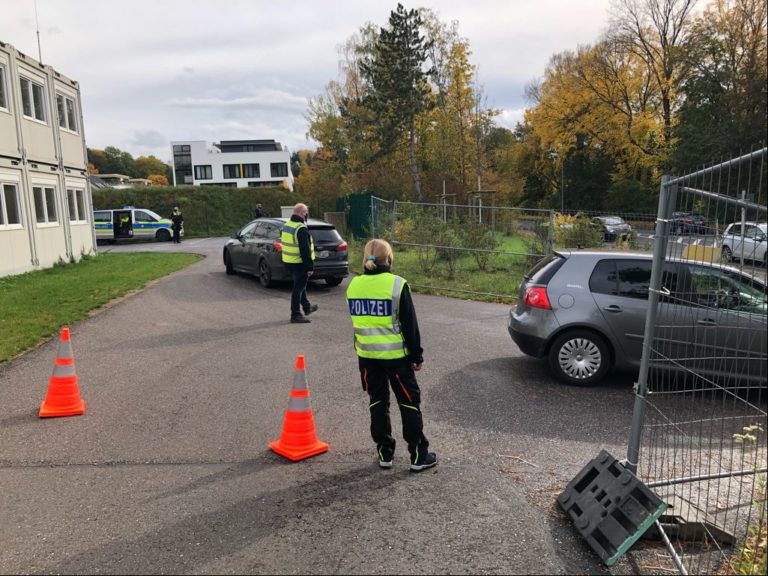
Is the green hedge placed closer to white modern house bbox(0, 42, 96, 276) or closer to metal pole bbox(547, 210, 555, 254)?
white modern house bbox(0, 42, 96, 276)

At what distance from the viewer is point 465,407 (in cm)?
578

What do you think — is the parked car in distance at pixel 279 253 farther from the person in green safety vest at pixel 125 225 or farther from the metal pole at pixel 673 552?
the person in green safety vest at pixel 125 225

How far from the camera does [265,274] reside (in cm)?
1375

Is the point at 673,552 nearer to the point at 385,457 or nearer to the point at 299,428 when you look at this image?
the point at 385,457

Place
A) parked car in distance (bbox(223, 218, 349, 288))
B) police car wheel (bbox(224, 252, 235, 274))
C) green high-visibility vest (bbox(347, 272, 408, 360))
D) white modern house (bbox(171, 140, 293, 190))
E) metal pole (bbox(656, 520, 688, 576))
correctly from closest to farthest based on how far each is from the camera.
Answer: metal pole (bbox(656, 520, 688, 576)) < green high-visibility vest (bbox(347, 272, 408, 360)) < parked car in distance (bbox(223, 218, 349, 288)) < police car wheel (bbox(224, 252, 235, 274)) < white modern house (bbox(171, 140, 293, 190))

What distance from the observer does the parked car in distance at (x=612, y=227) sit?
1177cm

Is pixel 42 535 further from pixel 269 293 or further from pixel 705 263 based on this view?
pixel 269 293

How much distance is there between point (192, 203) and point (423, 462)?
3513 cm

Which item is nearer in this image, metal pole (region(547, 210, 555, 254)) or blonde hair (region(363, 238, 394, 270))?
blonde hair (region(363, 238, 394, 270))

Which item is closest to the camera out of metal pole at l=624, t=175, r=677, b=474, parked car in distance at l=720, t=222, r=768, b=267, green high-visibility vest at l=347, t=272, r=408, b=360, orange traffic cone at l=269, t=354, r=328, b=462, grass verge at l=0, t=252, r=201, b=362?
parked car in distance at l=720, t=222, r=768, b=267

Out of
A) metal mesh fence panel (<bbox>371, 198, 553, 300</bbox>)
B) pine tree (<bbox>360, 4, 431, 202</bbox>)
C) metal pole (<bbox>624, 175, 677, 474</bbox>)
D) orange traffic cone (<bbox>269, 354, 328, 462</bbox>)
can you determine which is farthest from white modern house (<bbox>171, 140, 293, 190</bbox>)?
metal pole (<bbox>624, 175, 677, 474</bbox>)

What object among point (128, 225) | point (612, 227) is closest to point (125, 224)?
point (128, 225)

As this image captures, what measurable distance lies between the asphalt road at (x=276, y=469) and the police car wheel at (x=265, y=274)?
548 centimetres

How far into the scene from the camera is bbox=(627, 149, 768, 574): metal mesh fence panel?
2914mm
